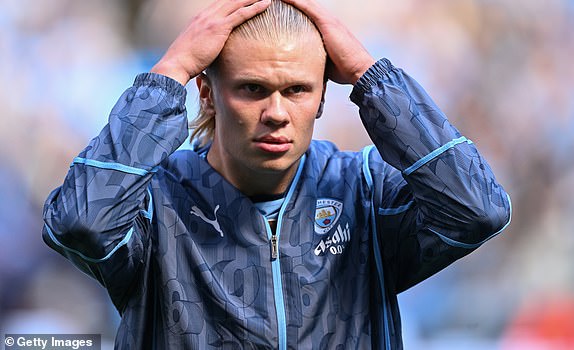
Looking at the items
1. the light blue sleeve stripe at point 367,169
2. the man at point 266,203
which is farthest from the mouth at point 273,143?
the light blue sleeve stripe at point 367,169

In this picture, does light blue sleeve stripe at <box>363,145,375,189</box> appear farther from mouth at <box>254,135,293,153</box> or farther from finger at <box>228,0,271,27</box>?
finger at <box>228,0,271,27</box>

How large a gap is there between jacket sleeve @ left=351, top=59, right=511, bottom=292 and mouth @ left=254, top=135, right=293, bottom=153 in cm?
17

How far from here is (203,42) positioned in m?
1.83

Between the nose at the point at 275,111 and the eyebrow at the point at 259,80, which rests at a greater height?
the eyebrow at the point at 259,80

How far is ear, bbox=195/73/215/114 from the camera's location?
6.45 ft

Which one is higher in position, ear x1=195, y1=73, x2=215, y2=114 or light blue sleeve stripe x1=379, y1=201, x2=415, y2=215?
ear x1=195, y1=73, x2=215, y2=114

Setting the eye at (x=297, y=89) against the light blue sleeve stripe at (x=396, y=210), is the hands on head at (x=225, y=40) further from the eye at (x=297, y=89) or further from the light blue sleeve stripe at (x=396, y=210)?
the light blue sleeve stripe at (x=396, y=210)

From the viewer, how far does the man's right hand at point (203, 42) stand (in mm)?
1829

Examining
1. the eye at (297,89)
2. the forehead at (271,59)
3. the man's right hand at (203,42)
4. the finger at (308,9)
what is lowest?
the eye at (297,89)

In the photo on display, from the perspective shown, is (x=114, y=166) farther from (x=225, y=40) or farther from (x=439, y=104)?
(x=439, y=104)

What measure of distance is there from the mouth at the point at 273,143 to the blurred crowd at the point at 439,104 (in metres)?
1.31

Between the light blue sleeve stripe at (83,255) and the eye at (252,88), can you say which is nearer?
the light blue sleeve stripe at (83,255)

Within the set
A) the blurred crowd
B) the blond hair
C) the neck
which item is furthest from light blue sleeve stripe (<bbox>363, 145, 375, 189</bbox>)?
the blurred crowd

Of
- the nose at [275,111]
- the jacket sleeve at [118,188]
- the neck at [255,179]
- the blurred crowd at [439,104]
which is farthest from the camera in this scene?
the blurred crowd at [439,104]
